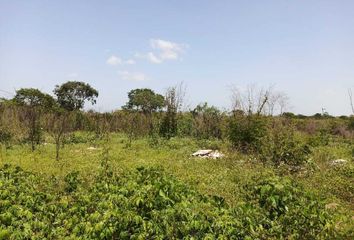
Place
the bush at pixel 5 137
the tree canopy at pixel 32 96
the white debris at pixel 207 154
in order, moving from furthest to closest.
Result: the tree canopy at pixel 32 96, the bush at pixel 5 137, the white debris at pixel 207 154

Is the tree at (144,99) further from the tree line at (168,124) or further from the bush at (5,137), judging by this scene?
the bush at (5,137)

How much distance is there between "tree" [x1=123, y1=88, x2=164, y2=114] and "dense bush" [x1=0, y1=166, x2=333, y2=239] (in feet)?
99.2

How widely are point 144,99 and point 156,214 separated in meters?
34.1

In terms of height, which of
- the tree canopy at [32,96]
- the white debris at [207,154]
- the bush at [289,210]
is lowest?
the bush at [289,210]

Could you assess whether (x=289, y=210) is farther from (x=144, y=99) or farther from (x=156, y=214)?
(x=144, y=99)

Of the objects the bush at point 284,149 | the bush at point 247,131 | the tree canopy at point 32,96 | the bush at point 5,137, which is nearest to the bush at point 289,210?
the bush at point 284,149

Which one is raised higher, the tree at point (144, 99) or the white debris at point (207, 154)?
the tree at point (144, 99)

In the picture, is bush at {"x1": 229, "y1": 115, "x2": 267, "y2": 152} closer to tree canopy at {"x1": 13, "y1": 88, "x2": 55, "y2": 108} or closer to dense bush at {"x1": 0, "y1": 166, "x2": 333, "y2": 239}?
dense bush at {"x1": 0, "y1": 166, "x2": 333, "y2": 239}

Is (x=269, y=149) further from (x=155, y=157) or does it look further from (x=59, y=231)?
(x=59, y=231)

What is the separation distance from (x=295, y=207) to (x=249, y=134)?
855 cm

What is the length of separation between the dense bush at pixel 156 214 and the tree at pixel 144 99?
30.2m

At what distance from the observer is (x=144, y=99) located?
37.9m

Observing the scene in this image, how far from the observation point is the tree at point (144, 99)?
37.0 metres

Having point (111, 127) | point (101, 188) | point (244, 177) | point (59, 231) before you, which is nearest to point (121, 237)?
point (59, 231)
